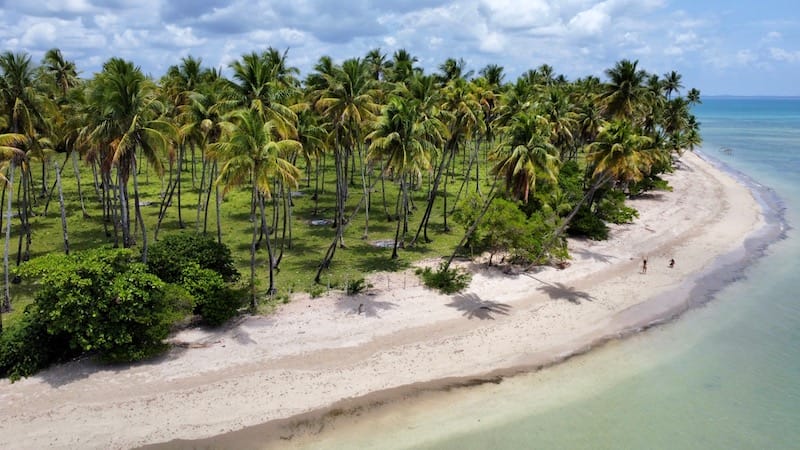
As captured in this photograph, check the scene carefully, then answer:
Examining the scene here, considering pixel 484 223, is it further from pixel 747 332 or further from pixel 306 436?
pixel 306 436

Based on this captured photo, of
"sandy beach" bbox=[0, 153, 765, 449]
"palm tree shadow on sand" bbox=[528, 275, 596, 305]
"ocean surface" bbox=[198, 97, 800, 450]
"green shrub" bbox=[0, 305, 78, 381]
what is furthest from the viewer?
"palm tree shadow on sand" bbox=[528, 275, 596, 305]

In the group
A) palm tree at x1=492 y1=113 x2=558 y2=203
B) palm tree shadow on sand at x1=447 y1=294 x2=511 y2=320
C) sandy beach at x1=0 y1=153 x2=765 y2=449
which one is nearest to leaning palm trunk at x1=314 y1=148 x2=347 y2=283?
sandy beach at x1=0 y1=153 x2=765 y2=449

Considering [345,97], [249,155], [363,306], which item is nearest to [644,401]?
[363,306]

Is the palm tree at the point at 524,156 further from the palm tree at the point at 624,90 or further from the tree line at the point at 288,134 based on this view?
A: the palm tree at the point at 624,90

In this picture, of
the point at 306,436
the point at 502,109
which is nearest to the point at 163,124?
the point at 306,436

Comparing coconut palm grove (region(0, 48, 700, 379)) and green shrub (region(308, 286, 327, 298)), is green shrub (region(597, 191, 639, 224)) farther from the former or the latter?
green shrub (region(308, 286, 327, 298))

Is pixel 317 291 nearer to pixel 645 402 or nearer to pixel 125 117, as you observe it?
pixel 125 117

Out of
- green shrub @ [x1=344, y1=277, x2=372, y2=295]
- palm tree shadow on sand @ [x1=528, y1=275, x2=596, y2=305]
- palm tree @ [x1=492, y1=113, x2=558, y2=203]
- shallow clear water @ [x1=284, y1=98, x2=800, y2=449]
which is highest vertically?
palm tree @ [x1=492, y1=113, x2=558, y2=203]
